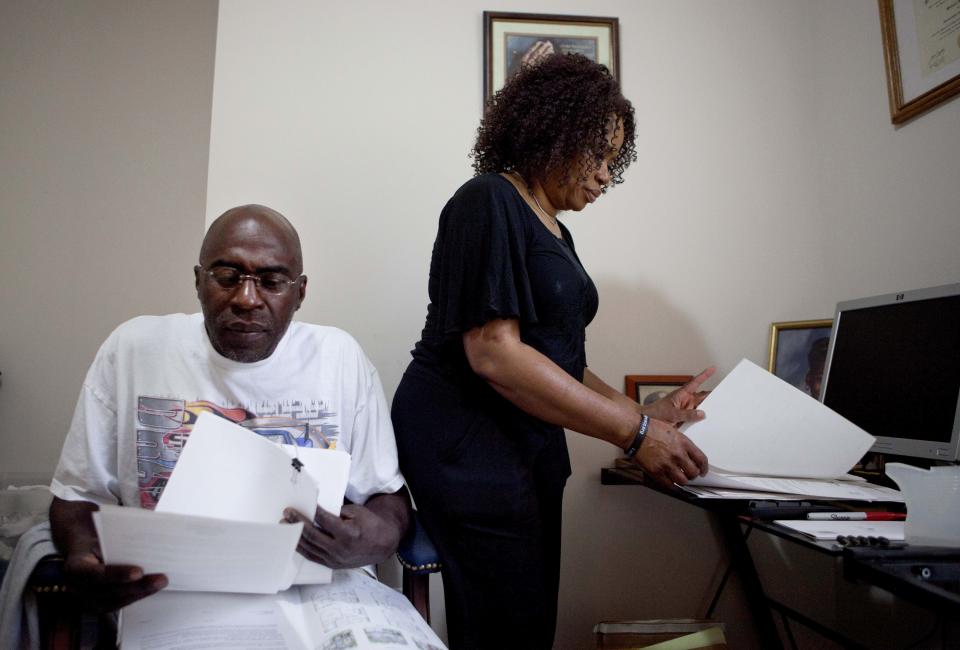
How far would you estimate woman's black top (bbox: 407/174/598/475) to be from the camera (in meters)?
0.97

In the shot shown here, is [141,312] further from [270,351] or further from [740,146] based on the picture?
[740,146]

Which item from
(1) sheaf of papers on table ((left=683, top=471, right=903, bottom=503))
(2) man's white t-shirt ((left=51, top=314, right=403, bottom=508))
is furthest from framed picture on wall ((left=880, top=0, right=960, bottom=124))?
(2) man's white t-shirt ((left=51, top=314, right=403, bottom=508))

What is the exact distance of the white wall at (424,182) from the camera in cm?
159

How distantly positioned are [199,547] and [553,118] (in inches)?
37.2

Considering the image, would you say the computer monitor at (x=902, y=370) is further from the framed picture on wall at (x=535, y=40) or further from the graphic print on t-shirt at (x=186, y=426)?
the graphic print on t-shirt at (x=186, y=426)

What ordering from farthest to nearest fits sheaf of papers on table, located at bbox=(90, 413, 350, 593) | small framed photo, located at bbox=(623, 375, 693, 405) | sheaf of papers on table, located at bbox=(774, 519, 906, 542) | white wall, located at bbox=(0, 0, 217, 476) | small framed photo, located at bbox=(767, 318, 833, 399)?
white wall, located at bbox=(0, 0, 217, 476) < small framed photo, located at bbox=(623, 375, 693, 405) < small framed photo, located at bbox=(767, 318, 833, 399) < sheaf of papers on table, located at bbox=(774, 519, 906, 542) < sheaf of papers on table, located at bbox=(90, 413, 350, 593)

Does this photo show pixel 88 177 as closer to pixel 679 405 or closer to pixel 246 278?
pixel 246 278

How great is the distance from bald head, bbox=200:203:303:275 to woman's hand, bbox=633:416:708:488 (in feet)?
2.35

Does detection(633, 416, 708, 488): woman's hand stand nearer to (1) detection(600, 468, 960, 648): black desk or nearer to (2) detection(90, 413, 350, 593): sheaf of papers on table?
(1) detection(600, 468, 960, 648): black desk

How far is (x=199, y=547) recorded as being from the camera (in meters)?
0.72

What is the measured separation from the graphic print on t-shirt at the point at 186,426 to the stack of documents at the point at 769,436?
0.69 meters

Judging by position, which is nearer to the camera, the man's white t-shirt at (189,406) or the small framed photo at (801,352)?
the man's white t-shirt at (189,406)

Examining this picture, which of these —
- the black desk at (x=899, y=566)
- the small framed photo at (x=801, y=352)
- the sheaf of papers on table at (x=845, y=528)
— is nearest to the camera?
the black desk at (x=899, y=566)

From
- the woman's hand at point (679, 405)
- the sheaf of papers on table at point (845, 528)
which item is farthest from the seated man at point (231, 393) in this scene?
the sheaf of papers on table at point (845, 528)
